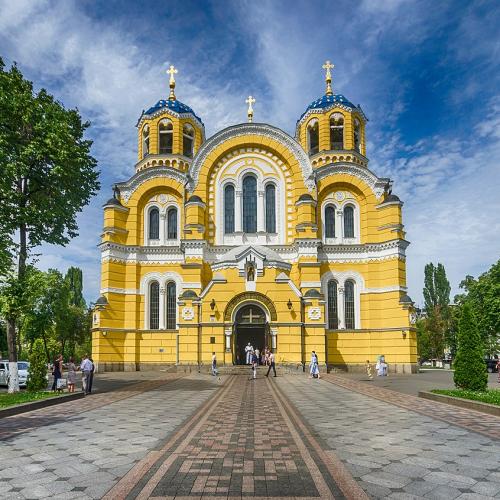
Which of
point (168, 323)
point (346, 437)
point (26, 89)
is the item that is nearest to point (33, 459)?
point (346, 437)

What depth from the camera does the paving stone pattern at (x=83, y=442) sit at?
7.07 meters

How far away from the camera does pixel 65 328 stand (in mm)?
45375

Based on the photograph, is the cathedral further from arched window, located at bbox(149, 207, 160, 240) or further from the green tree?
the green tree

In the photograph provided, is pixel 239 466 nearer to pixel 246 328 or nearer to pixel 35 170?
pixel 35 170

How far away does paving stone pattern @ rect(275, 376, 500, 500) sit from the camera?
22.7ft

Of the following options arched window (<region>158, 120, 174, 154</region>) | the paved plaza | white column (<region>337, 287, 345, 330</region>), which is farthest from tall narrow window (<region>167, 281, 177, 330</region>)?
the paved plaza

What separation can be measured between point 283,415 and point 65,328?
120ft

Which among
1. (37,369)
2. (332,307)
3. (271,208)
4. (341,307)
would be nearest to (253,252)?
(271,208)

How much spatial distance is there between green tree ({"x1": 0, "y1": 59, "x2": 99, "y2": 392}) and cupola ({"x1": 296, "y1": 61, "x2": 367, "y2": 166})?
1975cm

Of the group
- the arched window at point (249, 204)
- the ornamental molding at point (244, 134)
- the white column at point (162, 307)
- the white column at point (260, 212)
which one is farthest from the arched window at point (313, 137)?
the white column at point (162, 307)

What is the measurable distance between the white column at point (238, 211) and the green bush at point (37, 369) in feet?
59.3

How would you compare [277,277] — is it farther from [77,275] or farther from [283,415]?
[77,275]

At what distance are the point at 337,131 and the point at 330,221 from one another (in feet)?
Answer: 23.9

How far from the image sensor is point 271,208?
35.9m
